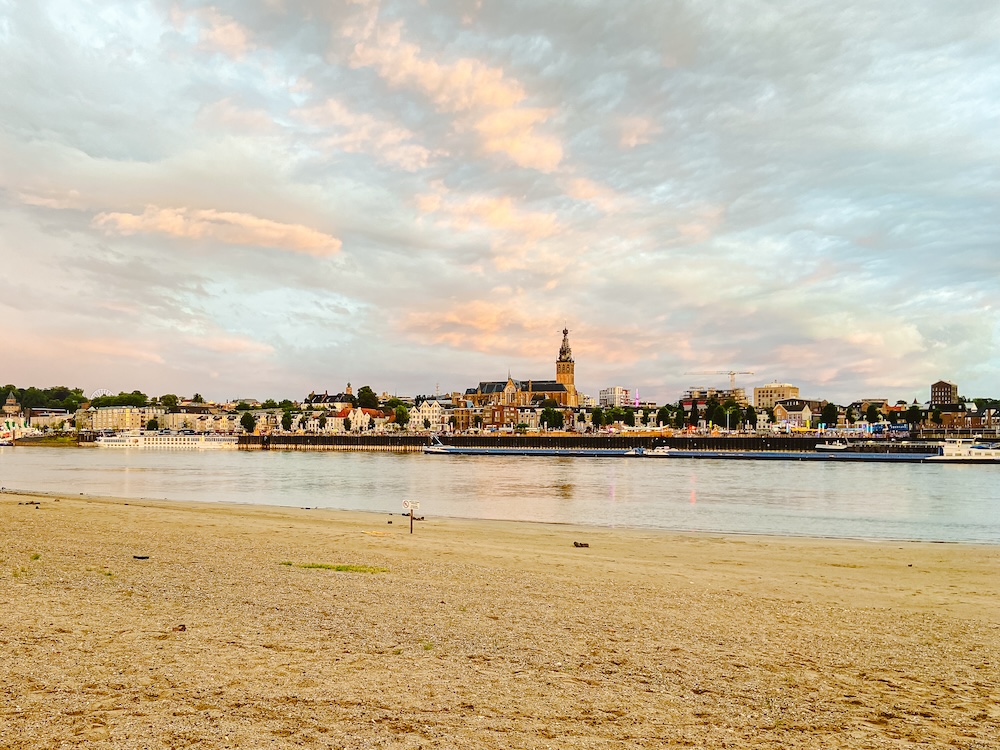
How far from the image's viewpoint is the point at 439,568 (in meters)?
14.6

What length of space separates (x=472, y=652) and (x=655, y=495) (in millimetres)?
41427

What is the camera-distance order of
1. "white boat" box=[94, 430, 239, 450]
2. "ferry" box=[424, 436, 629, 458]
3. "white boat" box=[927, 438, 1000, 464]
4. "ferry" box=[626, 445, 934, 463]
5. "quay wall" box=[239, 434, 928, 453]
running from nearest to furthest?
"white boat" box=[927, 438, 1000, 464], "ferry" box=[626, 445, 934, 463], "ferry" box=[424, 436, 629, 458], "quay wall" box=[239, 434, 928, 453], "white boat" box=[94, 430, 239, 450]

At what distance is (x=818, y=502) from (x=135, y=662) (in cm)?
4318

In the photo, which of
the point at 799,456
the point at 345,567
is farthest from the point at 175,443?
the point at 345,567

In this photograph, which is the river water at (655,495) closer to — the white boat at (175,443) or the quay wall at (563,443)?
the quay wall at (563,443)

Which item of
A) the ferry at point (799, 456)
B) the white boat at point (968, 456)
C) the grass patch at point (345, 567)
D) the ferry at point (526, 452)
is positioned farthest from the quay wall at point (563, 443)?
the grass patch at point (345, 567)

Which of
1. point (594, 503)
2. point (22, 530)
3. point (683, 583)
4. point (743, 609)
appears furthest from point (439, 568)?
point (594, 503)

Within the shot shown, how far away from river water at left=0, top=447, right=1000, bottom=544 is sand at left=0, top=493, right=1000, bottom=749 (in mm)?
16691

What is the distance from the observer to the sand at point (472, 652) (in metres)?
6.07

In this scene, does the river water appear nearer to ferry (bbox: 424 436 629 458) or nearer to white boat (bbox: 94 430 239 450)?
ferry (bbox: 424 436 629 458)

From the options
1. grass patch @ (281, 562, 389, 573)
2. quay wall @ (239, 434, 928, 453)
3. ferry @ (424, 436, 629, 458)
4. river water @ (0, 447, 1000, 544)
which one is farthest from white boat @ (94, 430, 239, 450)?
grass patch @ (281, 562, 389, 573)

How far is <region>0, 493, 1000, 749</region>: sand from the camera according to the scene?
19.9 feet

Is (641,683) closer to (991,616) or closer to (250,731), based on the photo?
(250,731)

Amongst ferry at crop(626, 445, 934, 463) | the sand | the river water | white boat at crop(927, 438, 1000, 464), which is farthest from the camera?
ferry at crop(626, 445, 934, 463)
